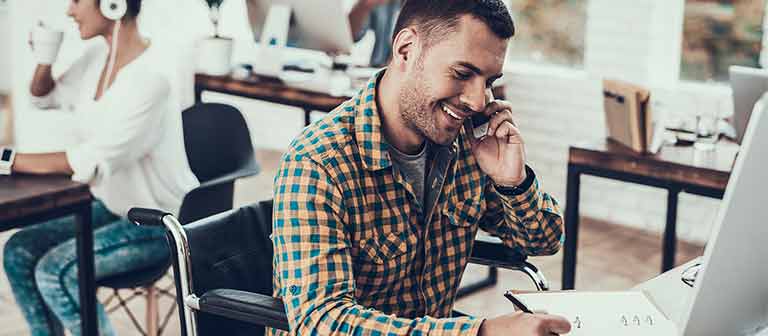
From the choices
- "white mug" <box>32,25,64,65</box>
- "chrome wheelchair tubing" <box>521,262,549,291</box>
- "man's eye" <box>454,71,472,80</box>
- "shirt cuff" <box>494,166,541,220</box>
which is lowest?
"chrome wheelchair tubing" <box>521,262,549,291</box>

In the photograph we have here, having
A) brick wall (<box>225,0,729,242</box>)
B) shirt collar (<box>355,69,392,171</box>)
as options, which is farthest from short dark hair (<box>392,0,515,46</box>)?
brick wall (<box>225,0,729,242</box>)

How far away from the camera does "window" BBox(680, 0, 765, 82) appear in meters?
3.93

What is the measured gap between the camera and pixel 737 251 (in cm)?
110

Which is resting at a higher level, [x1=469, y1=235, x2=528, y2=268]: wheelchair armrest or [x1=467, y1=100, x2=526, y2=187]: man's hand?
[x1=467, y1=100, x2=526, y2=187]: man's hand

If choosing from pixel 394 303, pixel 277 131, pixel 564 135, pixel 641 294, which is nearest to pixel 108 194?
pixel 394 303

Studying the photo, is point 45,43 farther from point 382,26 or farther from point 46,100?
point 382,26

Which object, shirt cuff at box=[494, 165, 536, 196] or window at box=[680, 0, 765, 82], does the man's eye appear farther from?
window at box=[680, 0, 765, 82]

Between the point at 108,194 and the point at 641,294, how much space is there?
1.56m

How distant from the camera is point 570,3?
14.7 feet

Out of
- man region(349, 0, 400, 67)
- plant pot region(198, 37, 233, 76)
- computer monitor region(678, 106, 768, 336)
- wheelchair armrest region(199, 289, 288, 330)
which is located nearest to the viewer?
computer monitor region(678, 106, 768, 336)

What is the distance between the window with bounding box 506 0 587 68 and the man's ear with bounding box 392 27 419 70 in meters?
3.02

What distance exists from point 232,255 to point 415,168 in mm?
364

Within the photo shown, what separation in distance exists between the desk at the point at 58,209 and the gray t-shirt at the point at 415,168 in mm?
982

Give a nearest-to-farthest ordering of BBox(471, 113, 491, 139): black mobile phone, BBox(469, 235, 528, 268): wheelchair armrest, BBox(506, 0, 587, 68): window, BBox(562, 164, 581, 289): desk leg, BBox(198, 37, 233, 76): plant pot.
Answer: BBox(471, 113, 491, 139): black mobile phone
BBox(469, 235, 528, 268): wheelchair armrest
BBox(562, 164, 581, 289): desk leg
BBox(198, 37, 233, 76): plant pot
BBox(506, 0, 587, 68): window
